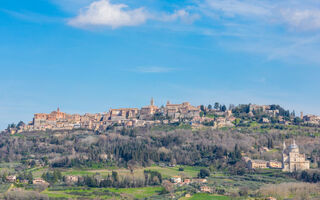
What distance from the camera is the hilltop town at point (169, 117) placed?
411 feet

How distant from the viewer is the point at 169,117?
13162cm

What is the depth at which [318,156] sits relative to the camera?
88.4m

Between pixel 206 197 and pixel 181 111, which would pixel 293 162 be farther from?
pixel 181 111

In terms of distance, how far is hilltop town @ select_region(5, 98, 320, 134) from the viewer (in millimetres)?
125312

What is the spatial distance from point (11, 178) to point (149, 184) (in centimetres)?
1990

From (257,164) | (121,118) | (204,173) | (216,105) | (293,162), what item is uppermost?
(216,105)

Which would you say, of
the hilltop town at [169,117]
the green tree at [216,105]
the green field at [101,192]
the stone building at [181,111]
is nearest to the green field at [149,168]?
the green field at [101,192]

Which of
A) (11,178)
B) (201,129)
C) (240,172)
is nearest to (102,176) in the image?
(11,178)

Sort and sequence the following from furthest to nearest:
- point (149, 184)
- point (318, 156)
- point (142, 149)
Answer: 1. point (142, 149)
2. point (318, 156)
3. point (149, 184)

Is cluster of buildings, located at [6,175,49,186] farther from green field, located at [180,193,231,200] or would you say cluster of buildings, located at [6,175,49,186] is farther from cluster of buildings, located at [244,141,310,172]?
cluster of buildings, located at [244,141,310,172]

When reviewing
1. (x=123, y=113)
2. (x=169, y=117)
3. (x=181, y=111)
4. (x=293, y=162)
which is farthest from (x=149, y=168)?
(x=123, y=113)

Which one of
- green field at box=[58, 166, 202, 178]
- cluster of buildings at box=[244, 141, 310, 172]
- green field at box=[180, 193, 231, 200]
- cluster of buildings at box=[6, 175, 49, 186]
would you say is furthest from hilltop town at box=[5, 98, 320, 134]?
green field at box=[180, 193, 231, 200]

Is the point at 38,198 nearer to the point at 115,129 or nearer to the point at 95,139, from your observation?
the point at 95,139

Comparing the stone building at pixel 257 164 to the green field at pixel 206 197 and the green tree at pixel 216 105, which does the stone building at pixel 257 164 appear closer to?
the green field at pixel 206 197
